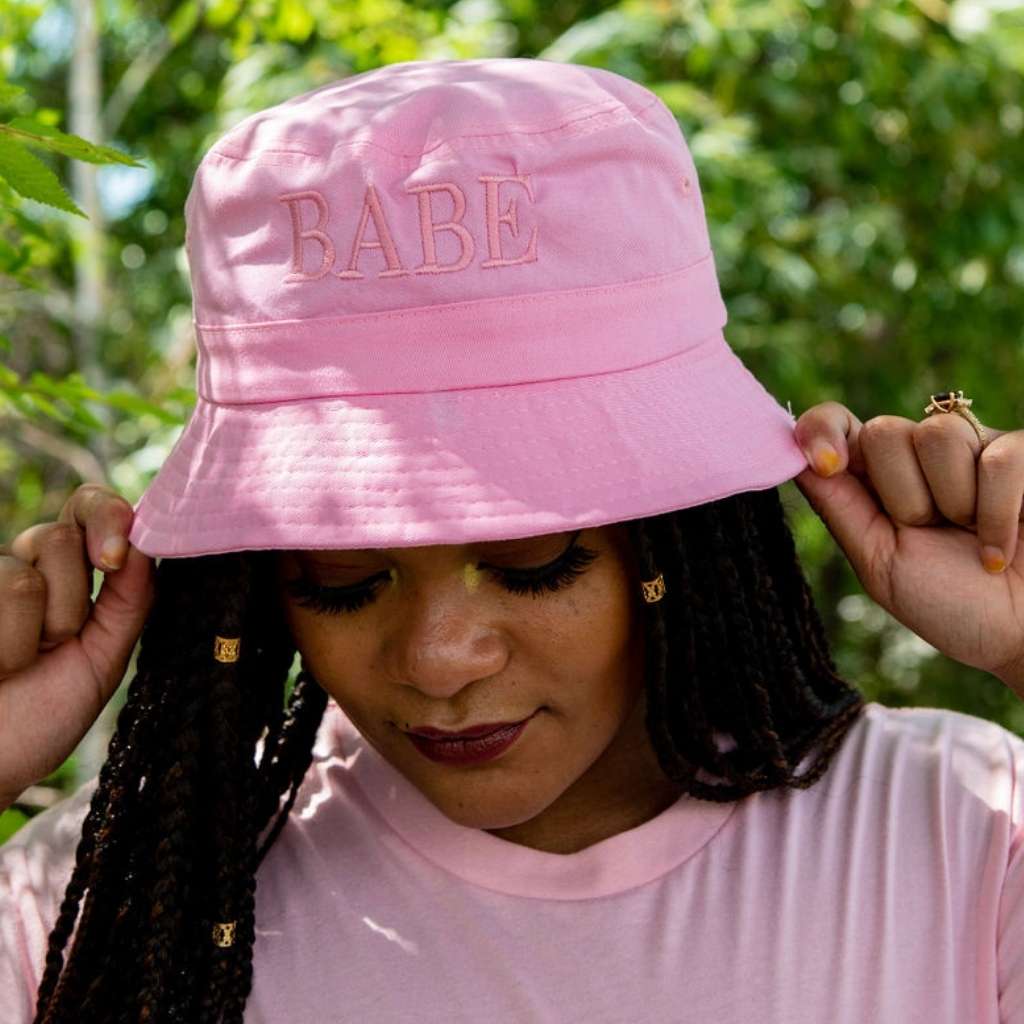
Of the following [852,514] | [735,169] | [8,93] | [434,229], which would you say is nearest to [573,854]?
[852,514]

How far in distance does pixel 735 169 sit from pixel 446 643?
3.11 m

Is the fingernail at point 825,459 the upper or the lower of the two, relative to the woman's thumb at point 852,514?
→ upper

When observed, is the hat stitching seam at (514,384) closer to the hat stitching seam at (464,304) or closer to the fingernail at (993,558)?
the hat stitching seam at (464,304)

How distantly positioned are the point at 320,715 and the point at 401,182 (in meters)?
0.80

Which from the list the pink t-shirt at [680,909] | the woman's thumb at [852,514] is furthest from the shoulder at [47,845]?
the woman's thumb at [852,514]

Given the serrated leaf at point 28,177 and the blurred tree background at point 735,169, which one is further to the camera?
the blurred tree background at point 735,169

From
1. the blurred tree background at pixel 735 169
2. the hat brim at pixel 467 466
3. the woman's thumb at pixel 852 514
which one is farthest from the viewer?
the blurred tree background at pixel 735 169

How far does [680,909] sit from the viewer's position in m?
1.83

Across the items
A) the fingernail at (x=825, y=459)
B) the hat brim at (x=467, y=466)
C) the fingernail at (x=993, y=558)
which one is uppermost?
the hat brim at (x=467, y=466)

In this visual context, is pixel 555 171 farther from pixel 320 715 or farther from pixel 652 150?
pixel 320 715

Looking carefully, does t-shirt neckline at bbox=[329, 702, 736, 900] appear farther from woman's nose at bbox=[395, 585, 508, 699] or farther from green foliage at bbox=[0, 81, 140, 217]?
green foliage at bbox=[0, 81, 140, 217]

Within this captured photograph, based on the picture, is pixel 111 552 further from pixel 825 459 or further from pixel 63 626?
pixel 825 459

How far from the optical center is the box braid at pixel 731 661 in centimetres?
187

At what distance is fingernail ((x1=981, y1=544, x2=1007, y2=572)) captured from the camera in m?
1.82
